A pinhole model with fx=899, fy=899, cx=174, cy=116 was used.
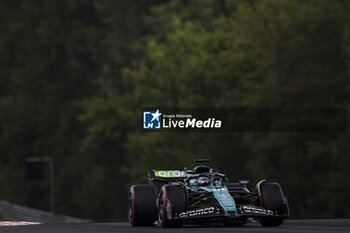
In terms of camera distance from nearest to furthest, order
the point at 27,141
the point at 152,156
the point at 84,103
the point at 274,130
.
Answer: the point at 274,130 → the point at 152,156 → the point at 84,103 → the point at 27,141

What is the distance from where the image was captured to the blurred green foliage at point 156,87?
5622cm

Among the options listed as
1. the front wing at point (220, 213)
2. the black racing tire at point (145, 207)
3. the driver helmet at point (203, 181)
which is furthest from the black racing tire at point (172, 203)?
the black racing tire at point (145, 207)

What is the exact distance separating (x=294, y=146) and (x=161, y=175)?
38.7 metres

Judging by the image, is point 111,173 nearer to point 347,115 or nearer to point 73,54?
point 73,54

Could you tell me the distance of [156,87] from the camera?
7344cm

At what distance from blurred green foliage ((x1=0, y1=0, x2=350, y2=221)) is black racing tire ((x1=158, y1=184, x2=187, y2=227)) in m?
34.8

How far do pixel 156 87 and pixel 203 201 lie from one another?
5621cm

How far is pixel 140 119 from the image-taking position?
75688 mm

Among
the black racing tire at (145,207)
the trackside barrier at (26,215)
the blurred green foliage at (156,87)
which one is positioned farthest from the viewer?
the trackside barrier at (26,215)

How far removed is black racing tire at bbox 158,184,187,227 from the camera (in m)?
16.8

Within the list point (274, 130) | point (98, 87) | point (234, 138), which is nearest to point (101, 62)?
point (98, 87)

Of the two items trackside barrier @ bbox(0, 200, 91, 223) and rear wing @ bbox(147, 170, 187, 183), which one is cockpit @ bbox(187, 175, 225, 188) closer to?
rear wing @ bbox(147, 170, 187, 183)

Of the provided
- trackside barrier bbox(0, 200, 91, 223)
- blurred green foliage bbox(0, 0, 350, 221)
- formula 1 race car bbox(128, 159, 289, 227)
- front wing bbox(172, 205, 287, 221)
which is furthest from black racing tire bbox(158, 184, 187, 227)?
trackside barrier bbox(0, 200, 91, 223)

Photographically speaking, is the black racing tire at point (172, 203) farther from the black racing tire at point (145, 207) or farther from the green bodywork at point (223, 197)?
the black racing tire at point (145, 207)
